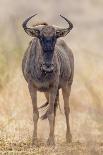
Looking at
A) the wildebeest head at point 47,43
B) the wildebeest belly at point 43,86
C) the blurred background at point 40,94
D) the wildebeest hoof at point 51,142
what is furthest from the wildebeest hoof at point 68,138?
the wildebeest head at point 47,43

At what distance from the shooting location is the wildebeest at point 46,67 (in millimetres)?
14539

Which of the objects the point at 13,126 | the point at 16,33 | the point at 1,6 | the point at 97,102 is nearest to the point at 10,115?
the point at 13,126

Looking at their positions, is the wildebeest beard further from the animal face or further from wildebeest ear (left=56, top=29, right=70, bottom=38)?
wildebeest ear (left=56, top=29, right=70, bottom=38)

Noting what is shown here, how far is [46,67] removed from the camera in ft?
47.8

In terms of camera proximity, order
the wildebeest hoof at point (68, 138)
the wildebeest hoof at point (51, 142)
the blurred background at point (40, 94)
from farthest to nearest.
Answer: the wildebeest hoof at point (68, 138) < the blurred background at point (40, 94) < the wildebeest hoof at point (51, 142)

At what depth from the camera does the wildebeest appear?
14.5m

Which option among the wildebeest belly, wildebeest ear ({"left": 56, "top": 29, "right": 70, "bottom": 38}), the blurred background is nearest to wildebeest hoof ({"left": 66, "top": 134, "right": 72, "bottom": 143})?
the blurred background

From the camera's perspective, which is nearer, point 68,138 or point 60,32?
point 60,32

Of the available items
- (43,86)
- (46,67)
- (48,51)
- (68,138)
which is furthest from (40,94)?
(48,51)

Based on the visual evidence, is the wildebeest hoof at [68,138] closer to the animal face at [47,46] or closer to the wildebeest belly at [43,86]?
the wildebeest belly at [43,86]

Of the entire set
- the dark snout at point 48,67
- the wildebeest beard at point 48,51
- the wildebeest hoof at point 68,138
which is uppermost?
the wildebeest beard at point 48,51

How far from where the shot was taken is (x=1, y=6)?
29438 millimetres

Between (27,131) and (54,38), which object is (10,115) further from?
(54,38)

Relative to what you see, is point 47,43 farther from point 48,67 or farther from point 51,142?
point 51,142
